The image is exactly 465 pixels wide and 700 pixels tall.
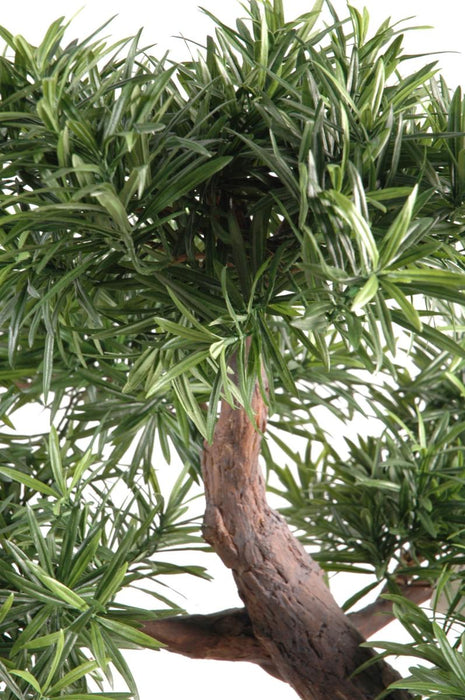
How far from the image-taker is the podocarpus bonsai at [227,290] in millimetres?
619

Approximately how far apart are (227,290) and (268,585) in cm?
35

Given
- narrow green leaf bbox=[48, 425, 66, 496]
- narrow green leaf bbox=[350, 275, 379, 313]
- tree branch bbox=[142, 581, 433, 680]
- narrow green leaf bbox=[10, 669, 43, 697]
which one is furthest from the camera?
tree branch bbox=[142, 581, 433, 680]

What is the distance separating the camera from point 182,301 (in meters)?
0.69

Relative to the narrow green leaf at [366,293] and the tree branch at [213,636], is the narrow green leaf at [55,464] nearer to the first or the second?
the tree branch at [213,636]

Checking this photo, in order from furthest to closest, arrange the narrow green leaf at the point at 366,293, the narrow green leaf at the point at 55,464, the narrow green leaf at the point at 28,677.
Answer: the narrow green leaf at the point at 55,464, the narrow green leaf at the point at 28,677, the narrow green leaf at the point at 366,293

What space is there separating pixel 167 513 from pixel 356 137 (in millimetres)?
543

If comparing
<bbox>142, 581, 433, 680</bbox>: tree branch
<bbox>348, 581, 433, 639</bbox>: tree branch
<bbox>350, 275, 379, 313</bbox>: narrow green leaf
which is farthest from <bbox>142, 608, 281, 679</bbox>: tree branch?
<bbox>350, 275, 379, 313</bbox>: narrow green leaf

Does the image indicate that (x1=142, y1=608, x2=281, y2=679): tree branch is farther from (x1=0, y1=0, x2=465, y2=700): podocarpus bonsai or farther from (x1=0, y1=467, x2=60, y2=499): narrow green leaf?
(x1=0, y1=467, x2=60, y2=499): narrow green leaf

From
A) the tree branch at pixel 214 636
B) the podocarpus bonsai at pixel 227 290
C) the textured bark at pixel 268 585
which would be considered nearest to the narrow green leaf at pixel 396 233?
the podocarpus bonsai at pixel 227 290

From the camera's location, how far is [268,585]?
2.91ft

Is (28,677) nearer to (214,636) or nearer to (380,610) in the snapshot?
(214,636)

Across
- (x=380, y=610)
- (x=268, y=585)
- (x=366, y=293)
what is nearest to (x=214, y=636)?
(x=268, y=585)

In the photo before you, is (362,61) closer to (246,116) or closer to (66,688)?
(246,116)

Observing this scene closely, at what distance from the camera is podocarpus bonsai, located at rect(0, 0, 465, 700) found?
62 centimetres
